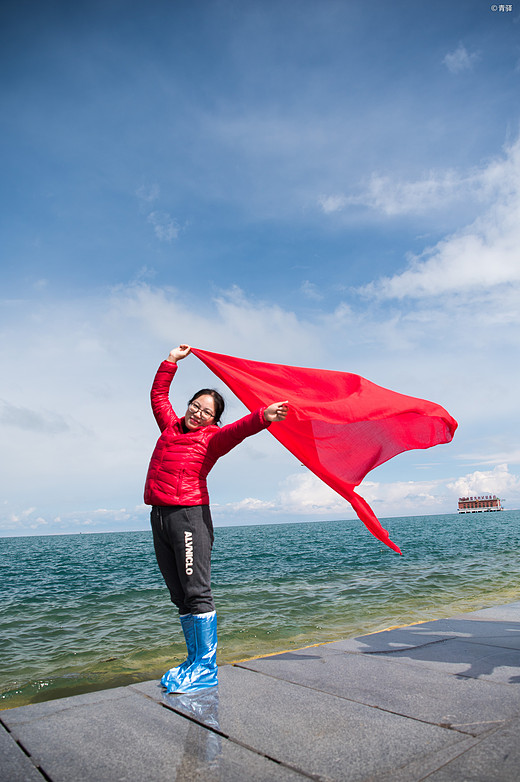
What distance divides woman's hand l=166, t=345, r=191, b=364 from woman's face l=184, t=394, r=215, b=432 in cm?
50

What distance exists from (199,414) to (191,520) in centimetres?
91

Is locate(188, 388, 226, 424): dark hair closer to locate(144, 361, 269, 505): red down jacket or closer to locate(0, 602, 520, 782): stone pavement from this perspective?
locate(144, 361, 269, 505): red down jacket

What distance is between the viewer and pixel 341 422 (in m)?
4.88

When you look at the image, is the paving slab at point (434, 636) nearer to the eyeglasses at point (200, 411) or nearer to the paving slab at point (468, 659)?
the paving slab at point (468, 659)

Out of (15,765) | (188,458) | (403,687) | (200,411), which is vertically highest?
(200,411)

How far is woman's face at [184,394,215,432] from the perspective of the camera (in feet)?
14.2

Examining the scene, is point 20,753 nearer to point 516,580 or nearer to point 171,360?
point 171,360

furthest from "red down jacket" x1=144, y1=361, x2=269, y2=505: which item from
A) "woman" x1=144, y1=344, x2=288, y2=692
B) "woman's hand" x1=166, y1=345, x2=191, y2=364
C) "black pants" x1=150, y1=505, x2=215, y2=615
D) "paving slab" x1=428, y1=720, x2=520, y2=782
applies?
"paving slab" x1=428, y1=720, x2=520, y2=782

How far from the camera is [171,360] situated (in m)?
4.63

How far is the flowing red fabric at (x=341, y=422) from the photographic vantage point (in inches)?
194

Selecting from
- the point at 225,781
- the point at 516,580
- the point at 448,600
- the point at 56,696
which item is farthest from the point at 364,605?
the point at 225,781

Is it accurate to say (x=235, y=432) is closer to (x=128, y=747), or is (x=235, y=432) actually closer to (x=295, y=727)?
(x=295, y=727)

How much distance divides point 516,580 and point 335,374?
1237 cm

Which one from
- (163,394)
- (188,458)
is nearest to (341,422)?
(188,458)
